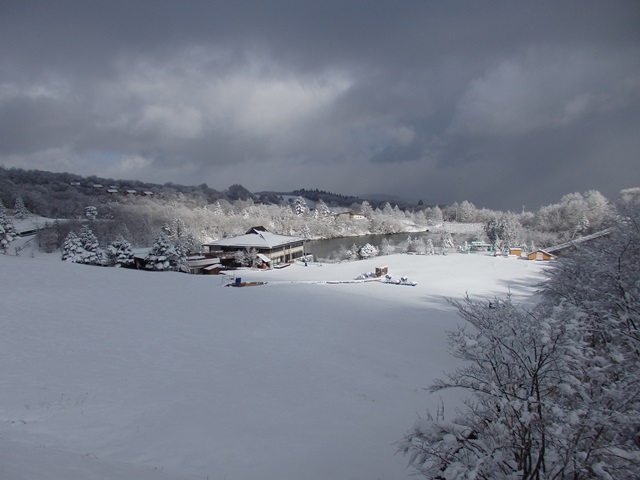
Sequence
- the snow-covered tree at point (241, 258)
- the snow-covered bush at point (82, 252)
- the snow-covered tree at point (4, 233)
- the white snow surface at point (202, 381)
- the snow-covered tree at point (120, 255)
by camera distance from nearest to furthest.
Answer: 1. the white snow surface at point (202, 381)
2. the snow-covered tree at point (120, 255)
3. the snow-covered bush at point (82, 252)
4. the snow-covered tree at point (4, 233)
5. the snow-covered tree at point (241, 258)

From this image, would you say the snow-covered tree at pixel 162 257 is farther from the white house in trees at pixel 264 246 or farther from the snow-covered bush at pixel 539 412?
the snow-covered bush at pixel 539 412

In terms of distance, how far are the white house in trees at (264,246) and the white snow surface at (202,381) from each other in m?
28.8

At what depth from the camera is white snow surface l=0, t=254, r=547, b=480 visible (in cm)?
577

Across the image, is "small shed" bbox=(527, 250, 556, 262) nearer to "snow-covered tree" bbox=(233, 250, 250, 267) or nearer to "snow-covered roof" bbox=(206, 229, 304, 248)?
"snow-covered roof" bbox=(206, 229, 304, 248)

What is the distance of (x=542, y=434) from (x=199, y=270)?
40036 mm

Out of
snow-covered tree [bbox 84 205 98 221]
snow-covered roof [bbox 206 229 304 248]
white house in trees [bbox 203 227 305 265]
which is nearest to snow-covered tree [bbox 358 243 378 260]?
white house in trees [bbox 203 227 305 265]

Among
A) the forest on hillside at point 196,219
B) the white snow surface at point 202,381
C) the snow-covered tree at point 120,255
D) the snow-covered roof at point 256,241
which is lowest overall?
the white snow surface at point 202,381

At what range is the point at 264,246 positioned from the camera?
45906 mm

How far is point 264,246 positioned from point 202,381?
3765cm

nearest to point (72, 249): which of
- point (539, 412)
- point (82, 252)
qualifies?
point (82, 252)

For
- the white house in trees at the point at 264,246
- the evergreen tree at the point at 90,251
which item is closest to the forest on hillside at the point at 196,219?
the evergreen tree at the point at 90,251

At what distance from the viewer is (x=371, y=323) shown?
48.6 ft

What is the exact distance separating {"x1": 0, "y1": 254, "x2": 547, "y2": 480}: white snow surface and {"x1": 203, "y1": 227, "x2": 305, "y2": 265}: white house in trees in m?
28.8

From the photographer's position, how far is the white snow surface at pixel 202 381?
577 cm
